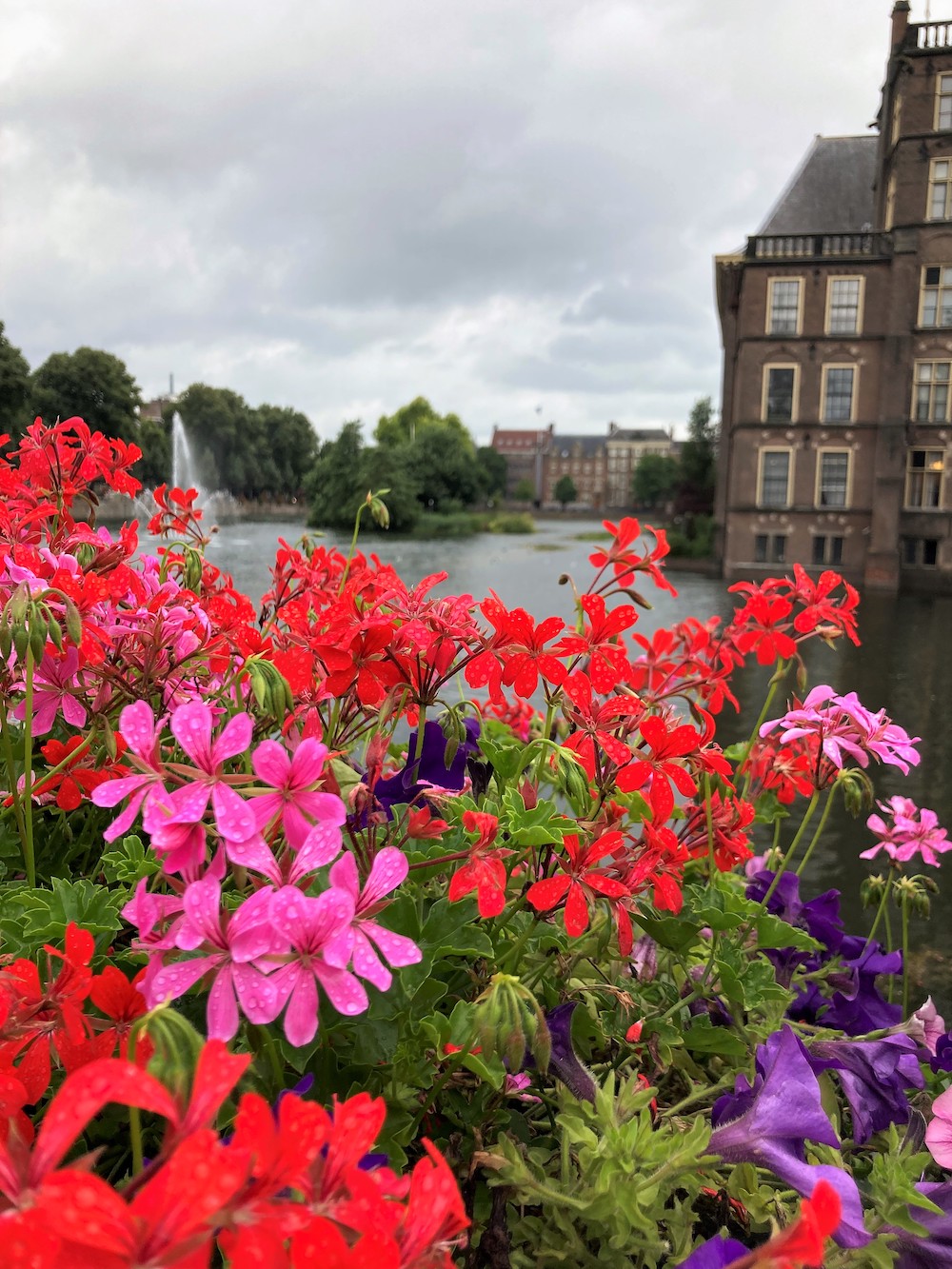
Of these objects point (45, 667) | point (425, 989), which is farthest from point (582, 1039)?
point (45, 667)

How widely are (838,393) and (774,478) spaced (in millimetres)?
2628

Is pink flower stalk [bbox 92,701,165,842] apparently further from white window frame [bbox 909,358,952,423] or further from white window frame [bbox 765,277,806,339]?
white window frame [bbox 909,358,952,423]

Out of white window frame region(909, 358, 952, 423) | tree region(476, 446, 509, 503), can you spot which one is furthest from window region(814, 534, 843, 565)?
tree region(476, 446, 509, 503)

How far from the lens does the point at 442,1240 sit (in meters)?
0.50

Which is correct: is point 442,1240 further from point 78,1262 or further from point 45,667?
point 45,667

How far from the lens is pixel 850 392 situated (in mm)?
23250

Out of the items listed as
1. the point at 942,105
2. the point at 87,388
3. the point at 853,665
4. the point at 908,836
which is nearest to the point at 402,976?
the point at 908,836

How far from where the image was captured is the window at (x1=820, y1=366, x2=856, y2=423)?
2323cm

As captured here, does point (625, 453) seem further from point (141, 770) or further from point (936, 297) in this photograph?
point (141, 770)

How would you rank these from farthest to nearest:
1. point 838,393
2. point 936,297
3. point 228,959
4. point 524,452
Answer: point 524,452 → point 838,393 → point 936,297 → point 228,959

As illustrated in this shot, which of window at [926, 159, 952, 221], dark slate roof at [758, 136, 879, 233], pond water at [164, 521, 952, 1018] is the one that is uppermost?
dark slate roof at [758, 136, 879, 233]

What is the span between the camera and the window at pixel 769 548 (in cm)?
2433

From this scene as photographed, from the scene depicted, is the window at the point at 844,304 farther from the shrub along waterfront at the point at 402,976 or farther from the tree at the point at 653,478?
the tree at the point at 653,478

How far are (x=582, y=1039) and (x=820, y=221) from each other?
2770 cm
